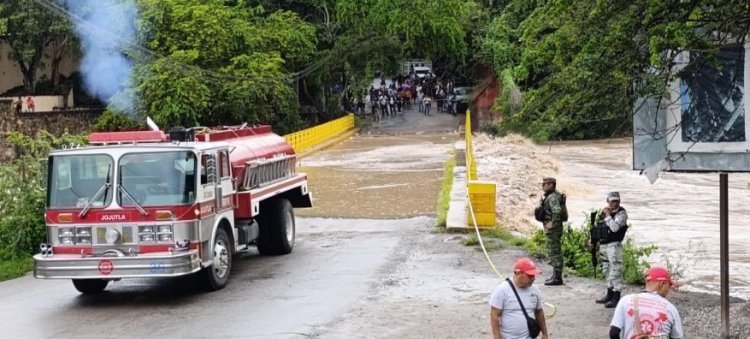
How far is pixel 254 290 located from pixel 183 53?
32.9 metres

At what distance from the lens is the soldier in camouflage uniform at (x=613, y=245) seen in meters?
12.1

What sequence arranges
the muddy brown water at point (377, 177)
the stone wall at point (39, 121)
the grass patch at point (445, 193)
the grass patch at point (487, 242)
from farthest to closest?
the stone wall at point (39, 121), the muddy brown water at point (377, 177), the grass patch at point (445, 193), the grass patch at point (487, 242)

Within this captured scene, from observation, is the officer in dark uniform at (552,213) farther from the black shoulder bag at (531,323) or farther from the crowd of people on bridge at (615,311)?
the black shoulder bag at (531,323)

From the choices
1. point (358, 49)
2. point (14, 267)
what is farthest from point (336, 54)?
point (14, 267)

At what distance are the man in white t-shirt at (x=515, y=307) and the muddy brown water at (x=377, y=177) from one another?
1495 centimetres

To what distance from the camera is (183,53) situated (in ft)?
151

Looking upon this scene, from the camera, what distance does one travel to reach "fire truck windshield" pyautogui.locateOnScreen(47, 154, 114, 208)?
13641mm

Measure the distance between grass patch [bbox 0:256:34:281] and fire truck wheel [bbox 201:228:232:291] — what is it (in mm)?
4533

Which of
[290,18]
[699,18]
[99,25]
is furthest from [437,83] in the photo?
[699,18]

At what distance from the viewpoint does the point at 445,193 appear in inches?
1029

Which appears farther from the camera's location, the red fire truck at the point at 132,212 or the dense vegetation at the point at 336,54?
the red fire truck at the point at 132,212

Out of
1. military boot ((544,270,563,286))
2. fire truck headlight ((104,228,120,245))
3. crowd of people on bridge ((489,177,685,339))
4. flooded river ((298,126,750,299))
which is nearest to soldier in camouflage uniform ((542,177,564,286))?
military boot ((544,270,563,286))

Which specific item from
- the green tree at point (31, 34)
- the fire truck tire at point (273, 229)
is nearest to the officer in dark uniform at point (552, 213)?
the fire truck tire at point (273, 229)

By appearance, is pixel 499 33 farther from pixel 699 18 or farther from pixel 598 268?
pixel 699 18
